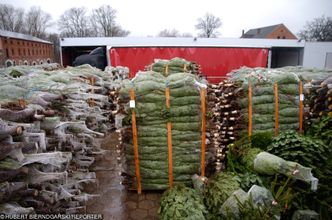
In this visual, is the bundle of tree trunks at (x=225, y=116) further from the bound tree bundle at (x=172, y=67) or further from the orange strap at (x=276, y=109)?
the bound tree bundle at (x=172, y=67)

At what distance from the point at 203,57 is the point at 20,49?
82.1ft

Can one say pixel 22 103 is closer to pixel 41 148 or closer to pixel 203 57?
pixel 41 148

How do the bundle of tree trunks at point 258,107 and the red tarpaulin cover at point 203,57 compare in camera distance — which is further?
the red tarpaulin cover at point 203,57

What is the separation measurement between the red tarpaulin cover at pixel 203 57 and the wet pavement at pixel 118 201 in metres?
8.70

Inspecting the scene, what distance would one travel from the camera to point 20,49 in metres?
28.8

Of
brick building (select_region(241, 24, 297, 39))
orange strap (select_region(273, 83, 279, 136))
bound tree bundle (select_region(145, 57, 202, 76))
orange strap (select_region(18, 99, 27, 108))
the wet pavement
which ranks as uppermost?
brick building (select_region(241, 24, 297, 39))

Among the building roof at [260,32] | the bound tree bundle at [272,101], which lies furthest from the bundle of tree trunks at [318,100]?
the building roof at [260,32]

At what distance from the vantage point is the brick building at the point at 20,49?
23.4m

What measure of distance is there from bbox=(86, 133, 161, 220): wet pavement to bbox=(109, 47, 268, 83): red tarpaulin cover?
28.5 ft

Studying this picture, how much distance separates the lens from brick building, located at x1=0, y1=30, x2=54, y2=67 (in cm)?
2344

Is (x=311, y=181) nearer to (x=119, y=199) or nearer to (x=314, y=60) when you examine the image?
(x=119, y=199)

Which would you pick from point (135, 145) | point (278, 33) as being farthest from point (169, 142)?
point (278, 33)

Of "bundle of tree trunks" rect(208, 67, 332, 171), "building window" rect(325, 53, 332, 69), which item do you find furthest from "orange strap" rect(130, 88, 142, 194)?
"building window" rect(325, 53, 332, 69)

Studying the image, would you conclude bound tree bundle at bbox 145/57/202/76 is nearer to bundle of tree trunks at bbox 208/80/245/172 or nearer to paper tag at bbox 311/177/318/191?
bundle of tree trunks at bbox 208/80/245/172
